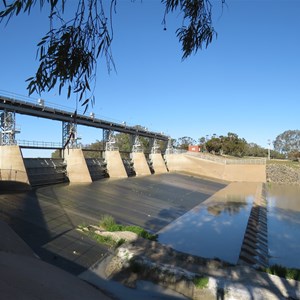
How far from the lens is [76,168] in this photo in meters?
32.6

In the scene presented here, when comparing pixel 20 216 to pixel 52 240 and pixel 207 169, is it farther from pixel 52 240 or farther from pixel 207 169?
pixel 207 169

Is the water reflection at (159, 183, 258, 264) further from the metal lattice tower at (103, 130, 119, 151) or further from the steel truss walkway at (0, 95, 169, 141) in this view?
the metal lattice tower at (103, 130, 119, 151)

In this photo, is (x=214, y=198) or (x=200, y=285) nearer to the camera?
(x=200, y=285)

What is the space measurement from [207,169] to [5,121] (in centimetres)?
3516

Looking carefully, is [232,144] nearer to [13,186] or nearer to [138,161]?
[138,161]

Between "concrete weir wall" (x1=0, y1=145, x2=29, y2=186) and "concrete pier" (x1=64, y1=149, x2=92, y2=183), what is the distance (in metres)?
7.70

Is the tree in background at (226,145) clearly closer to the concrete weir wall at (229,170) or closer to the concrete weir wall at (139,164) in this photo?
the concrete weir wall at (229,170)

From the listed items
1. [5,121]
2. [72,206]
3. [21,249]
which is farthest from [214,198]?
[21,249]

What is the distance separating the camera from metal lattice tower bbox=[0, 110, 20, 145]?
2541 centimetres

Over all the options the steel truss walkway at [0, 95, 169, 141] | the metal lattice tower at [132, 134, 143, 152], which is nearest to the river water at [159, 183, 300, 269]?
the steel truss walkway at [0, 95, 169, 141]

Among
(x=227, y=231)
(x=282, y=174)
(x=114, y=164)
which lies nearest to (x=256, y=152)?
(x=282, y=174)

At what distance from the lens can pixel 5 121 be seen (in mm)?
26047

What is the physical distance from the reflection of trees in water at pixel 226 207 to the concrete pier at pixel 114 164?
45.1 ft

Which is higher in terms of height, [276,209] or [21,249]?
[21,249]
